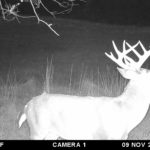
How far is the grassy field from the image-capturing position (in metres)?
Answer: 2.71

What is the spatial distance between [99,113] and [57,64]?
0.93 meters

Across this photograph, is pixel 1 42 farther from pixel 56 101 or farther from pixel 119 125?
pixel 119 125

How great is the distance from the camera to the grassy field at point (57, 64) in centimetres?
271

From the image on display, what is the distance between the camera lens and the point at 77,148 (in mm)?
2240

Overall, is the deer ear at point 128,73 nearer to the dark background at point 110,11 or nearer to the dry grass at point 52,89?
the dry grass at point 52,89

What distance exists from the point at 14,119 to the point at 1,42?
1005 mm

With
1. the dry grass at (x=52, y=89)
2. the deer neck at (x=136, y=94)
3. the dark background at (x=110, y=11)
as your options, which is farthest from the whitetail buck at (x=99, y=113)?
the dark background at (x=110, y=11)

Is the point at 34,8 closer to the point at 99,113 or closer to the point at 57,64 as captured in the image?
the point at 99,113

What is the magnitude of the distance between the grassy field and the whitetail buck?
0.34 metres

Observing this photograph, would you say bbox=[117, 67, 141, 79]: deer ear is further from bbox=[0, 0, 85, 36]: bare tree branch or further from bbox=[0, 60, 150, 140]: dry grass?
bbox=[0, 60, 150, 140]: dry grass

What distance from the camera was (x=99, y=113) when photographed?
2201mm

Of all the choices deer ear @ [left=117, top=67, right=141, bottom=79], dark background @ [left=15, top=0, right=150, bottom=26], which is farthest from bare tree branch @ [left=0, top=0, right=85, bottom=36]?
deer ear @ [left=117, top=67, right=141, bottom=79]

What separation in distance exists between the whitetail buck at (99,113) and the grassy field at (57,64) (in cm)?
34

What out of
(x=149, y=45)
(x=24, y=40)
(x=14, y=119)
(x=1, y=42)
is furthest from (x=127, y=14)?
(x=14, y=119)
